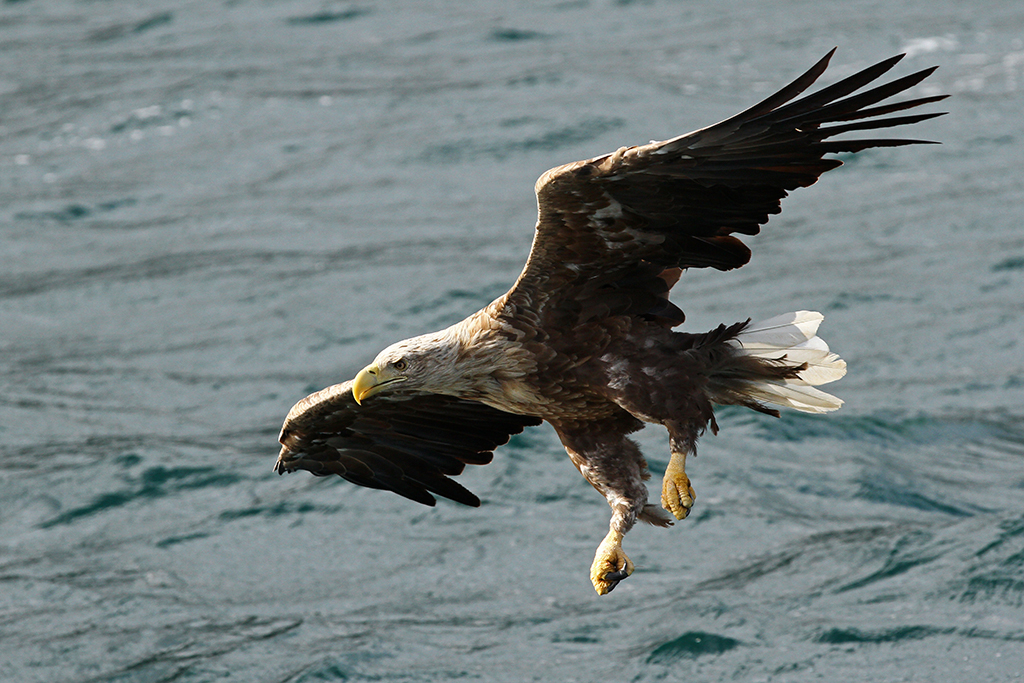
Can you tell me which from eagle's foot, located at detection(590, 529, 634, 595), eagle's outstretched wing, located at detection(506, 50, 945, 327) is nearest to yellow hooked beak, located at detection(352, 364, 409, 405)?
eagle's outstretched wing, located at detection(506, 50, 945, 327)

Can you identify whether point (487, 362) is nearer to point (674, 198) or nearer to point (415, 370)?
point (415, 370)

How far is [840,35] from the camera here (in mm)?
19422

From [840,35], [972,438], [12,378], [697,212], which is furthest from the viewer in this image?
[840,35]

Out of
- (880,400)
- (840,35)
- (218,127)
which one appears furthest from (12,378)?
(840,35)

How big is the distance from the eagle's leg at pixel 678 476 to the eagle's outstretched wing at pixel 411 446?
1.18 m

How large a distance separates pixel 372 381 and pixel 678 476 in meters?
1.32

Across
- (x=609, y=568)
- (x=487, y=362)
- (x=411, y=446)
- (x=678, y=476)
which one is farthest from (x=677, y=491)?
(x=411, y=446)

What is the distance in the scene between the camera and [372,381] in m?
5.47

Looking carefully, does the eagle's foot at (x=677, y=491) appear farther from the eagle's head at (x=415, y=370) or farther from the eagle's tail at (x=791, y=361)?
the eagle's head at (x=415, y=370)

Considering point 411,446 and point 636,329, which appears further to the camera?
point 411,446

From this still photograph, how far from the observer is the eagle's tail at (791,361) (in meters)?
5.36

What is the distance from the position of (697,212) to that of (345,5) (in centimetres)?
1772

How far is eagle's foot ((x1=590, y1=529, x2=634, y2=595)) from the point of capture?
17.4 ft

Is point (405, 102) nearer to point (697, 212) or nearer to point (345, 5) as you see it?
point (345, 5)
